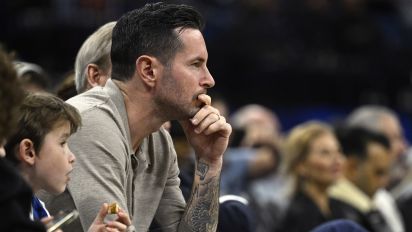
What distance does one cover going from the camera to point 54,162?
3.28 meters

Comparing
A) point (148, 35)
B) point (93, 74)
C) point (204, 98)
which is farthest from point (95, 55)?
point (204, 98)

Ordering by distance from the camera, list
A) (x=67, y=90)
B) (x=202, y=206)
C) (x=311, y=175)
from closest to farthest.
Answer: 1. (x=202, y=206)
2. (x=67, y=90)
3. (x=311, y=175)

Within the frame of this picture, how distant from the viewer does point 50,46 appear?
10883 millimetres

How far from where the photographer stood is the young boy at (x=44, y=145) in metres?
3.25

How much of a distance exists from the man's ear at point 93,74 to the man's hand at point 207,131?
53cm

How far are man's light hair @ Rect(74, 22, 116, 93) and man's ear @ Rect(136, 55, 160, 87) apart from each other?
0.55 m

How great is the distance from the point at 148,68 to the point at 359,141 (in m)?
3.65

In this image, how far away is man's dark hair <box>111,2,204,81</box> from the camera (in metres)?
3.65

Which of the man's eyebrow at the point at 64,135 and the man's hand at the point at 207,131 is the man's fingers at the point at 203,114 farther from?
the man's eyebrow at the point at 64,135

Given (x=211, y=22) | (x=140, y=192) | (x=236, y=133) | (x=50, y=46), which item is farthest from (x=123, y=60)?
(x=211, y=22)

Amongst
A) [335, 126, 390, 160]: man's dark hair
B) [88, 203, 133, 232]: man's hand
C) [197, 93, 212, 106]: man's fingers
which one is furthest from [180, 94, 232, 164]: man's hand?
[335, 126, 390, 160]: man's dark hair

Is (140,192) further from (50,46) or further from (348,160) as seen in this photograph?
(50,46)

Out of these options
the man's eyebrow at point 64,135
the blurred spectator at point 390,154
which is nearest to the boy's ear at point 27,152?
the man's eyebrow at point 64,135

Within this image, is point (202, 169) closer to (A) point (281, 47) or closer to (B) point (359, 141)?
(B) point (359, 141)
